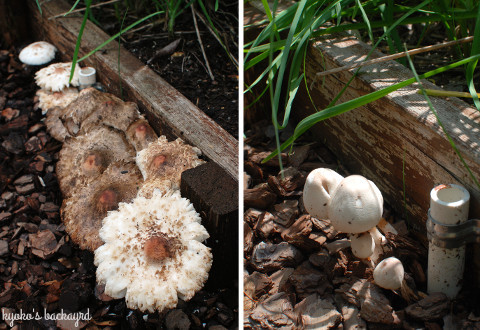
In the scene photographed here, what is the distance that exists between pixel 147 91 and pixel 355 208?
3.97 ft

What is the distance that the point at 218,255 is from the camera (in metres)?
1.69

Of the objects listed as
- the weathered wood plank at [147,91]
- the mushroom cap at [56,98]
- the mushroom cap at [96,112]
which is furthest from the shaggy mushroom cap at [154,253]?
the mushroom cap at [56,98]

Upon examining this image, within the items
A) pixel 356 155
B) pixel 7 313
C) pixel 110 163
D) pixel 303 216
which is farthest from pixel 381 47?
pixel 7 313

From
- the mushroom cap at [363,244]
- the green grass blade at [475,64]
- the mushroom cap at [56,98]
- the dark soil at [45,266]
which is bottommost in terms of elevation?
the dark soil at [45,266]

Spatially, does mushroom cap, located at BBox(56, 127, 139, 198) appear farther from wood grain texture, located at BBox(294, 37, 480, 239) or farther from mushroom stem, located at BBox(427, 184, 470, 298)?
mushroom stem, located at BBox(427, 184, 470, 298)

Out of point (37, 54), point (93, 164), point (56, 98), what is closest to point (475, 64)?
point (93, 164)

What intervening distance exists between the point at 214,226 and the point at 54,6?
6.68 ft

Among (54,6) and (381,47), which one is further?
(54,6)

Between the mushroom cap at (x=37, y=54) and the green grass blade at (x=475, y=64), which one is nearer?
the green grass blade at (x=475, y=64)

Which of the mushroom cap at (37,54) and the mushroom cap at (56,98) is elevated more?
the mushroom cap at (37,54)

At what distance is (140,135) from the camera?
215 centimetres

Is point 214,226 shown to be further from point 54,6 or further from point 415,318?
point 54,6

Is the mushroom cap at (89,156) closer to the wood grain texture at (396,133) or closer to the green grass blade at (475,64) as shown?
the wood grain texture at (396,133)

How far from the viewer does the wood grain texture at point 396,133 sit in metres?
1.46
